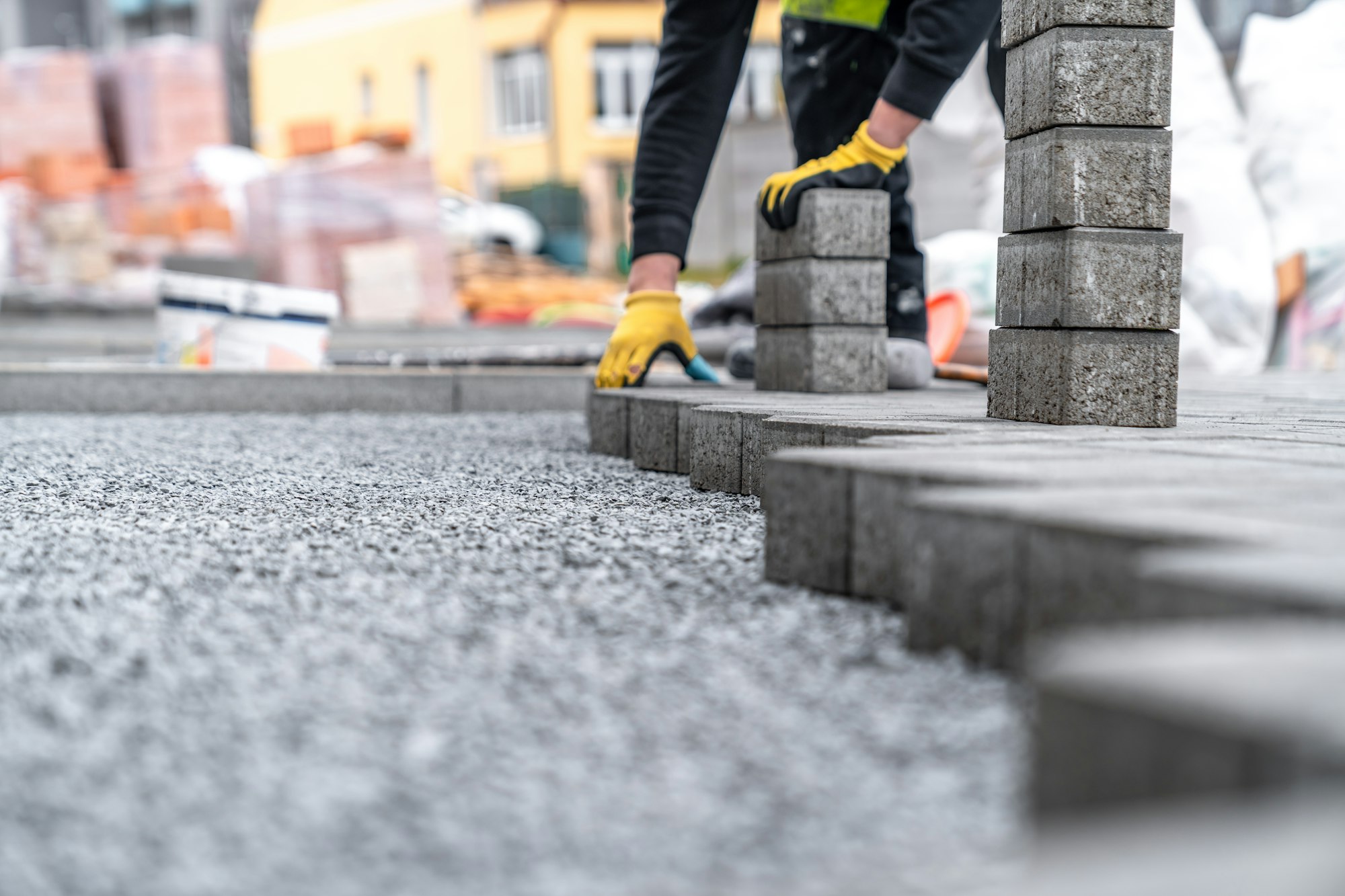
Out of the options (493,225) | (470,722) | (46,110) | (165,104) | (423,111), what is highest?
(423,111)

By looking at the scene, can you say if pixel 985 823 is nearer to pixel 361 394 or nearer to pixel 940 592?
pixel 940 592

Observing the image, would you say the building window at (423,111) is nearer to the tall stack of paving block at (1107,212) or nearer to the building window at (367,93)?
the building window at (367,93)

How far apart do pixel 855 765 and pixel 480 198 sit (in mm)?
19273

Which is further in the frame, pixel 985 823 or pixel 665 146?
pixel 665 146

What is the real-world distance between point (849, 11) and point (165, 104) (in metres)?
15.2

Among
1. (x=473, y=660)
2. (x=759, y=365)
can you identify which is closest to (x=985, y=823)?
(x=473, y=660)

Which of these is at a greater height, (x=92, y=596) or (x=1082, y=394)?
(x=1082, y=394)

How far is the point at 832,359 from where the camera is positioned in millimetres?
2652

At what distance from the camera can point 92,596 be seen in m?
1.39

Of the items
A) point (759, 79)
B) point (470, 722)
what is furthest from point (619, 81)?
point (470, 722)

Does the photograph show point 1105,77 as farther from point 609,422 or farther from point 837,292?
point 609,422

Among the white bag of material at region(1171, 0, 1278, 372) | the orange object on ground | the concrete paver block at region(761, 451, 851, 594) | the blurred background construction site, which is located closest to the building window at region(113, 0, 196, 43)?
the blurred background construction site

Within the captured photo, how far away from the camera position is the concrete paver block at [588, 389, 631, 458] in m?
2.80

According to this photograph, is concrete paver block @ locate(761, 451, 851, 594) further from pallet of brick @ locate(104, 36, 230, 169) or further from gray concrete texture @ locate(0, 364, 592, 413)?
pallet of brick @ locate(104, 36, 230, 169)
